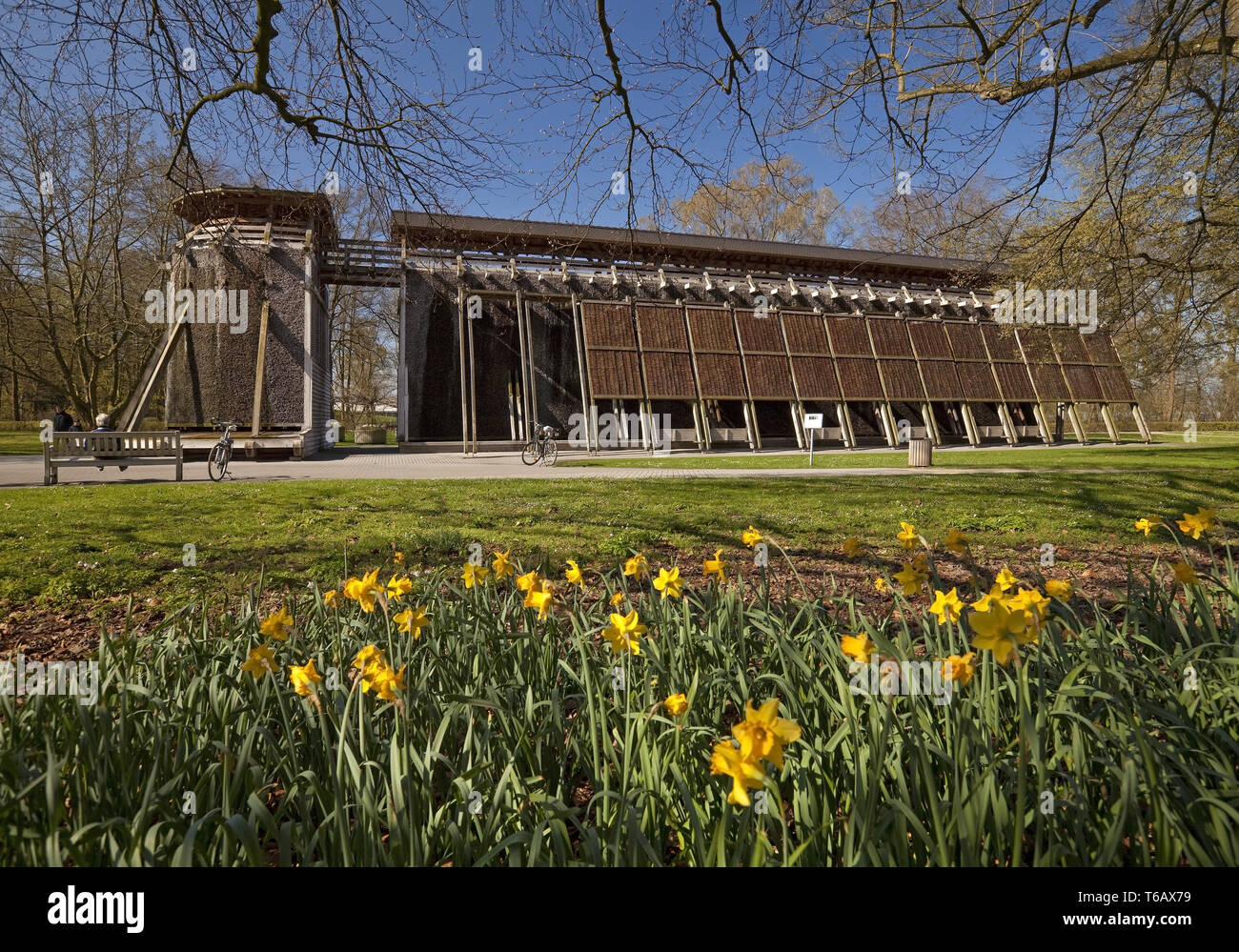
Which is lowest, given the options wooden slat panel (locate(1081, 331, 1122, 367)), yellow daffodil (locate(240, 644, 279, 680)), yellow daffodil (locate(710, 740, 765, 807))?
yellow daffodil (locate(710, 740, 765, 807))

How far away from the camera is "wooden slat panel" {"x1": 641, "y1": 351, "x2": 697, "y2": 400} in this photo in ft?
66.0

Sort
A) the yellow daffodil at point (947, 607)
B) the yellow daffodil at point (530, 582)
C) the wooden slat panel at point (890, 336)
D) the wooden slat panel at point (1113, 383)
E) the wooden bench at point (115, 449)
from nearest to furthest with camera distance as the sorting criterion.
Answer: the yellow daffodil at point (947, 607) → the yellow daffodil at point (530, 582) → the wooden bench at point (115, 449) → the wooden slat panel at point (890, 336) → the wooden slat panel at point (1113, 383)

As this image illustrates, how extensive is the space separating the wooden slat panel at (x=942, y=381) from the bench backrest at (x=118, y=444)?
73.6 ft

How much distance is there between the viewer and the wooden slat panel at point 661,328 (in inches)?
811

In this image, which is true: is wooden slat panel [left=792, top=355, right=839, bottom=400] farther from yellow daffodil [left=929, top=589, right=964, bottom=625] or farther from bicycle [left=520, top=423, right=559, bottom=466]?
yellow daffodil [left=929, top=589, right=964, bottom=625]

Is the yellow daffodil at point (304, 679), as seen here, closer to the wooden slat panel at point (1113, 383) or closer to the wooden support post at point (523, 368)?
the wooden support post at point (523, 368)

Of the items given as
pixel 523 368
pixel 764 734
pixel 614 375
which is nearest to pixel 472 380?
pixel 523 368

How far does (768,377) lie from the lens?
21438 mm

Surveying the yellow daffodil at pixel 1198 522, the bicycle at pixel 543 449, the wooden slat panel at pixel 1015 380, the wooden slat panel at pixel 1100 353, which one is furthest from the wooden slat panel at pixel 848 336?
the yellow daffodil at pixel 1198 522

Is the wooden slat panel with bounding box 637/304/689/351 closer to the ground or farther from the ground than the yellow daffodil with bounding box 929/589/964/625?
farther from the ground

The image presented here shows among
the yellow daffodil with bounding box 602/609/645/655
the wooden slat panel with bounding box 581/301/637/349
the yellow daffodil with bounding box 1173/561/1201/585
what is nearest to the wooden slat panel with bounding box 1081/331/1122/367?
the wooden slat panel with bounding box 581/301/637/349

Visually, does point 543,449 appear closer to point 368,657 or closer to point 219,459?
point 219,459

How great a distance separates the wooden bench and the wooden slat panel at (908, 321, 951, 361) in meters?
22.8
